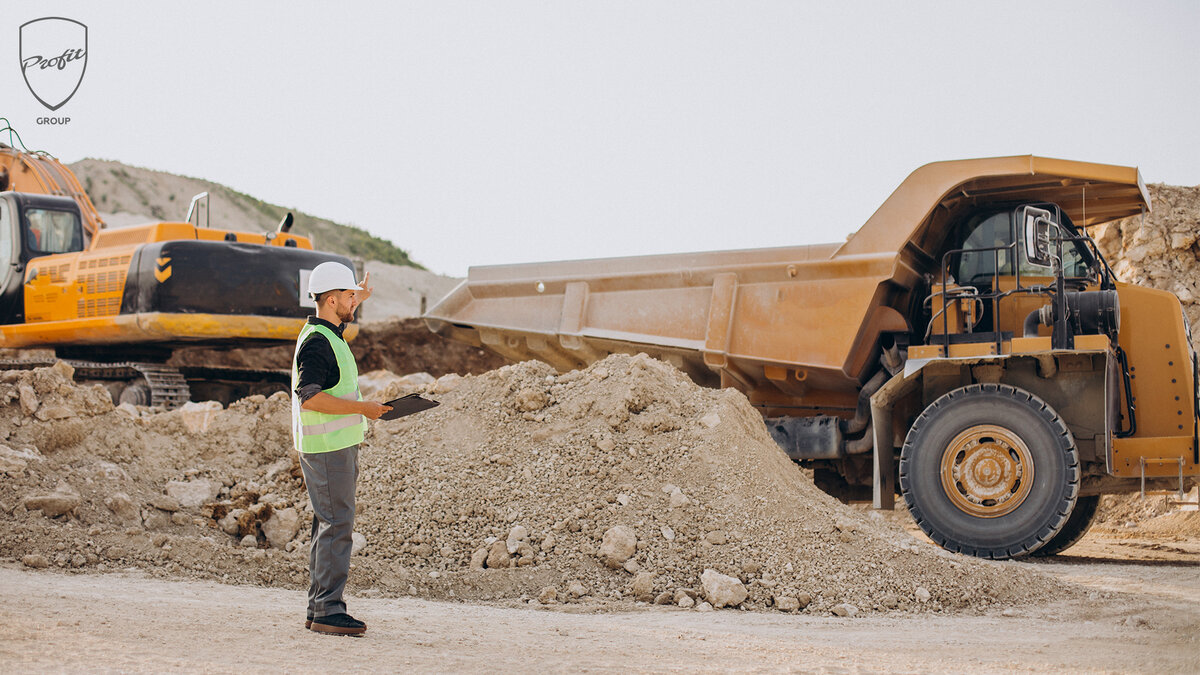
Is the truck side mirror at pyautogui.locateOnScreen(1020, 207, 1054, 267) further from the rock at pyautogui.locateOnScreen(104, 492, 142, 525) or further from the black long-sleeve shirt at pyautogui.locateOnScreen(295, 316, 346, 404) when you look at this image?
the rock at pyautogui.locateOnScreen(104, 492, 142, 525)

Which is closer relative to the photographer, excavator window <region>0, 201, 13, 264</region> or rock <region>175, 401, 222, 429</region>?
rock <region>175, 401, 222, 429</region>

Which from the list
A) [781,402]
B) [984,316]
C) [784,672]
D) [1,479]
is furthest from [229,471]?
[984,316]

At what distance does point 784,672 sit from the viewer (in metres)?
3.92

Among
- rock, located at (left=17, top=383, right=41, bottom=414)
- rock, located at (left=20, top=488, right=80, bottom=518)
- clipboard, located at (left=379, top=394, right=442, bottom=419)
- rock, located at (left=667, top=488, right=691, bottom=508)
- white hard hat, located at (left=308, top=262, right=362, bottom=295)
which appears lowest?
rock, located at (left=20, top=488, right=80, bottom=518)

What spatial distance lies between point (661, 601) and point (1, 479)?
164 inches

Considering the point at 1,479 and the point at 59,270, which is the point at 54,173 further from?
the point at 1,479

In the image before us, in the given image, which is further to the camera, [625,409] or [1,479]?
[625,409]

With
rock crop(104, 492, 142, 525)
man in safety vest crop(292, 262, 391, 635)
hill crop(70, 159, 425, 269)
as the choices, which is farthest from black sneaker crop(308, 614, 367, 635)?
hill crop(70, 159, 425, 269)

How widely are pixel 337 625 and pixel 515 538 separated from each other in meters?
2.03

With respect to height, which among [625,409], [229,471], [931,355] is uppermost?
[931,355]

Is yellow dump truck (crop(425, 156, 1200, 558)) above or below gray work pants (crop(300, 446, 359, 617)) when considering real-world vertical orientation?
above

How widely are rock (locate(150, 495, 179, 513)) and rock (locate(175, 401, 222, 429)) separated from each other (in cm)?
138

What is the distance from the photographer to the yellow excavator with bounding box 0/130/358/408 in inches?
428

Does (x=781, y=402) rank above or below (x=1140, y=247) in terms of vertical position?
below
